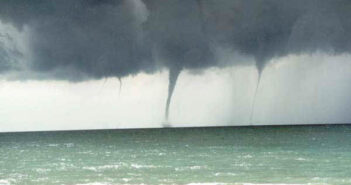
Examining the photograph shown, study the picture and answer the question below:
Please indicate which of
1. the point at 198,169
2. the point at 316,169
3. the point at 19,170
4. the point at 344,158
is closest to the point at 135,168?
the point at 198,169

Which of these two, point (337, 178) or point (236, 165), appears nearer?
point (337, 178)

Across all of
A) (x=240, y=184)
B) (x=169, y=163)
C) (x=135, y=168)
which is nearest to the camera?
(x=240, y=184)

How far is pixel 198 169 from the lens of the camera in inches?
2365

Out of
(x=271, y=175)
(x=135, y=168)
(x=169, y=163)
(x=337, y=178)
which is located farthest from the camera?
(x=169, y=163)

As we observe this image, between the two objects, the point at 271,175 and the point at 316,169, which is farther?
the point at 316,169

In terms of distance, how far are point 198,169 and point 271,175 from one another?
8.19 meters

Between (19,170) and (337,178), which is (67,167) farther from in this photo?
(337,178)

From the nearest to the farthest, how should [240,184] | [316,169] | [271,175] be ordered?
[240,184] → [271,175] → [316,169]

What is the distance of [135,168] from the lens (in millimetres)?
61656

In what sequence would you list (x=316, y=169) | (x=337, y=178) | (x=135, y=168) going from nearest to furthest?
(x=337, y=178) → (x=316, y=169) → (x=135, y=168)

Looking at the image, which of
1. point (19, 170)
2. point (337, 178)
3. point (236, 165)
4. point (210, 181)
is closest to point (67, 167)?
point (19, 170)

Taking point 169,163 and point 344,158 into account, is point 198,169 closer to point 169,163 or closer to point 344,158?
point 169,163

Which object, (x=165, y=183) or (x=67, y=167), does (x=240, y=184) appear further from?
(x=67, y=167)

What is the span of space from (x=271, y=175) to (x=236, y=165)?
409 inches
